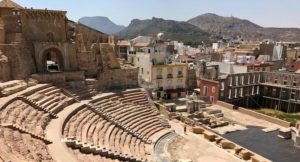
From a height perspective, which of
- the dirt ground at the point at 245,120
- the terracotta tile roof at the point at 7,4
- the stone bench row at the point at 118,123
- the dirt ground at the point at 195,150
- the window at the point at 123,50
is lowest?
the dirt ground at the point at 195,150

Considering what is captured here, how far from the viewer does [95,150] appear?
54.6ft

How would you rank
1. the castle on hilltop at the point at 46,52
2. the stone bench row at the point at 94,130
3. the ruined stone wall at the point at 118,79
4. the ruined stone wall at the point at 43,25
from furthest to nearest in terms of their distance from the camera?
1. the ruined stone wall at the point at 118,79
2. the ruined stone wall at the point at 43,25
3. the castle on hilltop at the point at 46,52
4. the stone bench row at the point at 94,130

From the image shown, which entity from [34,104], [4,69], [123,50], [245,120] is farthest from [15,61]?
[123,50]

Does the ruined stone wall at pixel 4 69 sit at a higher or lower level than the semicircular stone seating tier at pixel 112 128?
higher

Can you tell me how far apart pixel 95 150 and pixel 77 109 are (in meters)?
6.41

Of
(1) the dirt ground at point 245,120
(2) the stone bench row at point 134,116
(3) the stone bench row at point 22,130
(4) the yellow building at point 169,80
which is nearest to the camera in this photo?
(3) the stone bench row at point 22,130

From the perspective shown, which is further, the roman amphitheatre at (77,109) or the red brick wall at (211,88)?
the red brick wall at (211,88)

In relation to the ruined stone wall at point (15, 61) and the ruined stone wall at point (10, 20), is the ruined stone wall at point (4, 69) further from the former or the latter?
the ruined stone wall at point (10, 20)

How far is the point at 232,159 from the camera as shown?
2189 cm

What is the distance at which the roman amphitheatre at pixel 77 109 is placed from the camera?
16312mm

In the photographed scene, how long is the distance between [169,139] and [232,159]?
18.8 feet

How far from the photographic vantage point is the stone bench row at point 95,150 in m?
16.4

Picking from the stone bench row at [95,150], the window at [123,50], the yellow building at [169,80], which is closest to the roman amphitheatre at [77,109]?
the stone bench row at [95,150]

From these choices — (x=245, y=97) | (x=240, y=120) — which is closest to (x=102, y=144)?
(x=240, y=120)
